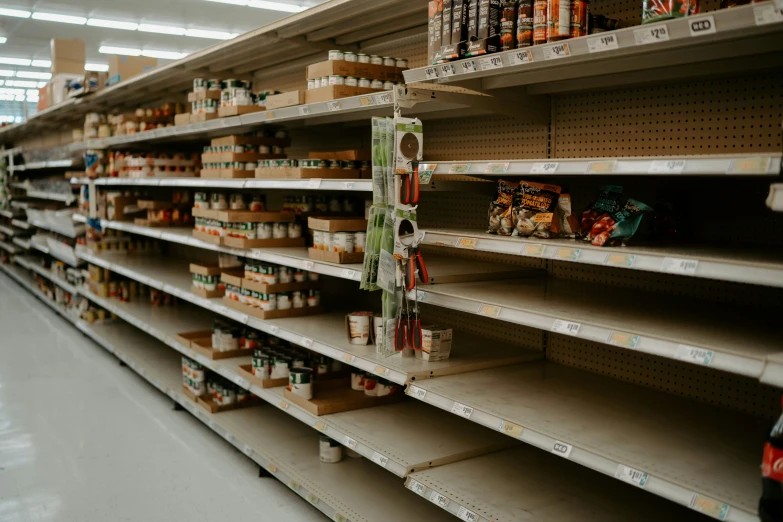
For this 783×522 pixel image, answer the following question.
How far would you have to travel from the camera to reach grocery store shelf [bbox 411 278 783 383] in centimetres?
155

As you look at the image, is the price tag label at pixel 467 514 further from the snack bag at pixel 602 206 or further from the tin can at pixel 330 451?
the tin can at pixel 330 451

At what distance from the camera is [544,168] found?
1905 mm

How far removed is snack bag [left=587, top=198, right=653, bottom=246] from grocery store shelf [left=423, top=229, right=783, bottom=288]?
56 mm

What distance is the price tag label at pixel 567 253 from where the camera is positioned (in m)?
1.87

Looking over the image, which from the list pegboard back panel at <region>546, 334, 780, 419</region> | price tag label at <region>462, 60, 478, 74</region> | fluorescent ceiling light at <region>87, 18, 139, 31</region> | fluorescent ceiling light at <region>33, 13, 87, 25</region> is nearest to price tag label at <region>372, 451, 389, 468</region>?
pegboard back panel at <region>546, 334, 780, 419</region>

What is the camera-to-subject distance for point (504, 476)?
7.84 feet

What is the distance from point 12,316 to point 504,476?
7130 millimetres

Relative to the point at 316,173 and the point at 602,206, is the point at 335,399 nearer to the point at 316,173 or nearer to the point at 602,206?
the point at 316,173

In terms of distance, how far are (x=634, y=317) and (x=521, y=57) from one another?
32.8 inches

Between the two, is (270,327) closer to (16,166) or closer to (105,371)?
(105,371)

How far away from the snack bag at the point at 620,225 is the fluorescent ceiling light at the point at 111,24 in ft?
37.9

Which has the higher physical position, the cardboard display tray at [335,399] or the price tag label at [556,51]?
the price tag label at [556,51]

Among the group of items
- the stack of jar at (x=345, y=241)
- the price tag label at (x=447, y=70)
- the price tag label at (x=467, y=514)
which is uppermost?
the price tag label at (x=447, y=70)

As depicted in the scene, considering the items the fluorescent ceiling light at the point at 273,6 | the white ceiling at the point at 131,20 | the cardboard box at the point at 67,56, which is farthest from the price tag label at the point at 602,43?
the fluorescent ceiling light at the point at 273,6
